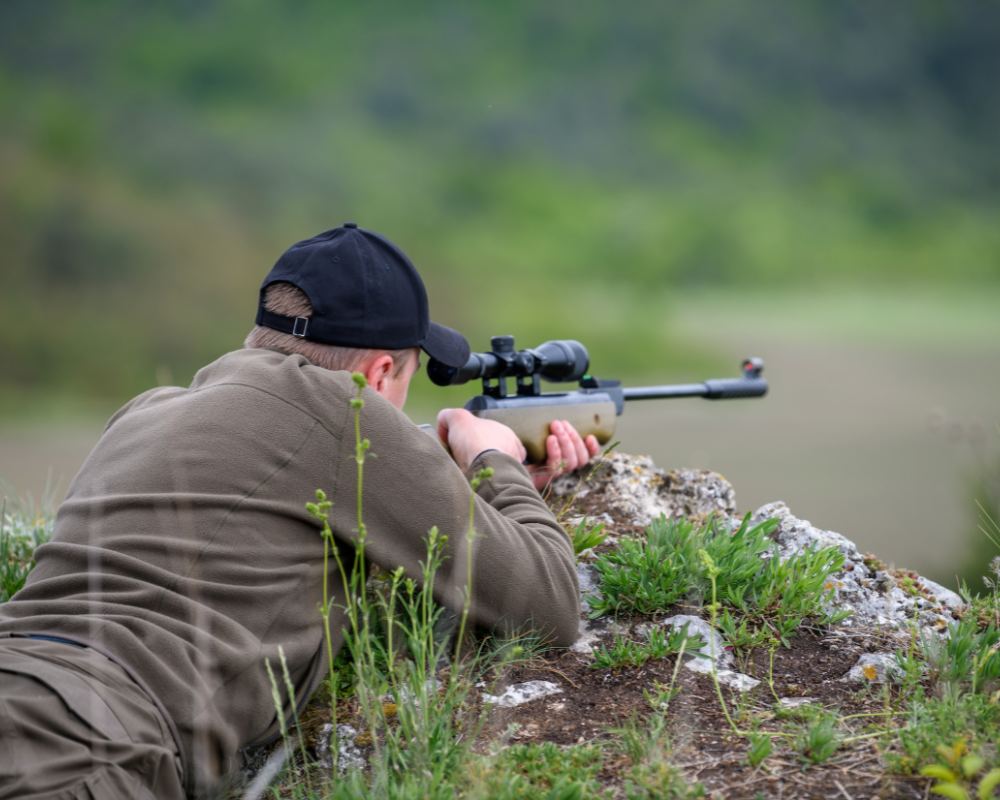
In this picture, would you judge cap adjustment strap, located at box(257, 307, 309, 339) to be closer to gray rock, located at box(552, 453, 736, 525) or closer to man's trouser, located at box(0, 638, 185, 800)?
man's trouser, located at box(0, 638, 185, 800)

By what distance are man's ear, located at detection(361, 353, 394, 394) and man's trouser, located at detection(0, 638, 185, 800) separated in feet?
3.95

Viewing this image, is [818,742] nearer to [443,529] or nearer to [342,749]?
[443,529]

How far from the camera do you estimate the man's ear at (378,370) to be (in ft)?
11.6

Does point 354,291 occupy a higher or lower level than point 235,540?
higher

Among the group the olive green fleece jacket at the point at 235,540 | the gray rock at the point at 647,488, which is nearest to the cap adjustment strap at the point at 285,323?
the olive green fleece jacket at the point at 235,540

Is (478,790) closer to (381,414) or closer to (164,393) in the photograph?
(381,414)

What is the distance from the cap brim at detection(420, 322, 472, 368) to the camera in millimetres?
3896

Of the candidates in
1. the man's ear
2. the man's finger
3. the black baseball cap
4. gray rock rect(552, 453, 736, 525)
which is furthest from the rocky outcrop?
the black baseball cap

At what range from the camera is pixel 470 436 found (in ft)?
13.4

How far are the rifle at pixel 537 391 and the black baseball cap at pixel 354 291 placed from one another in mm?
548

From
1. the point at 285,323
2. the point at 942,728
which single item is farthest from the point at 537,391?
the point at 942,728

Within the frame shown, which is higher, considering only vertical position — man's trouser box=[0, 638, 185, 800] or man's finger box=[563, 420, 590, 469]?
man's finger box=[563, 420, 590, 469]

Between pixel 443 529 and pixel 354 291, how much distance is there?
838 millimetres

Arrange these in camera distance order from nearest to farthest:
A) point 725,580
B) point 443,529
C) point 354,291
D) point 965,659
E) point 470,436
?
point 443,529 < point 965,659 < point 354,291 < point 725,580 < point 470,436
